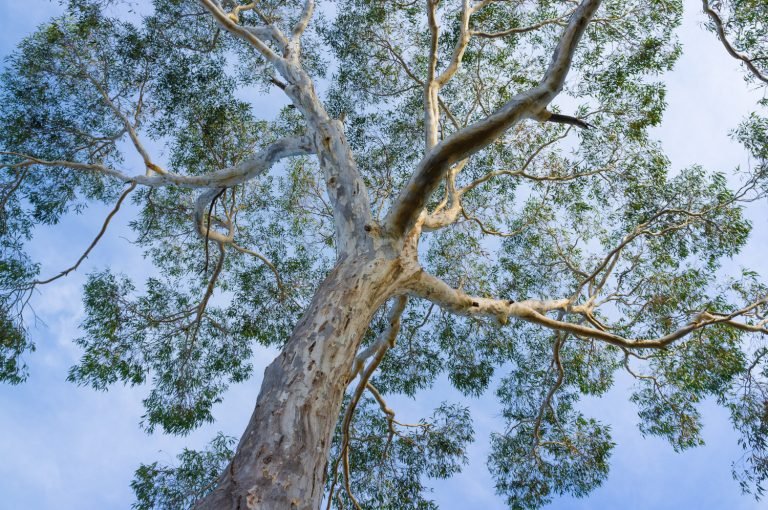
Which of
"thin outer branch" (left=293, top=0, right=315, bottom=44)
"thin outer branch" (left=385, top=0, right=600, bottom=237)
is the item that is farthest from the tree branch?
"thin outer branch" (left=293, top=0, right=315, bottom=44)

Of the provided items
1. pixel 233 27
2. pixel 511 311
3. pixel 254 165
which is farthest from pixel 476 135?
pixel 233 27

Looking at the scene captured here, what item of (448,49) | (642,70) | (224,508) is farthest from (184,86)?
(224,508)

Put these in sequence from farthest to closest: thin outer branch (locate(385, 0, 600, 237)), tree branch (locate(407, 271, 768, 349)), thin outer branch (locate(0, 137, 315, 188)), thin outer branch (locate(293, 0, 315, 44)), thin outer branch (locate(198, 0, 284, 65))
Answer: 1. thin outer branch (locate(293, 0, 315, 44))
2. thin outer branch (locate(198, 0, 284, 65))
3. thin outer branch (locate(0, 137, 315, 188))
4. tree branch (locate(407, 271, 768, 349))
5. thin outer branch (locate(385, 0, 600, 237))

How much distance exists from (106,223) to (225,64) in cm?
368

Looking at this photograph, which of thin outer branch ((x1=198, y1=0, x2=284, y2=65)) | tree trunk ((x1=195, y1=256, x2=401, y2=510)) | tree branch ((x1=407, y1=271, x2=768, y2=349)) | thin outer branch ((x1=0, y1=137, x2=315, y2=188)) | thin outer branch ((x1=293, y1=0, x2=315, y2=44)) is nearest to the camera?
tree trunk ((x1=195, y1=256, x2=401, y2=510))

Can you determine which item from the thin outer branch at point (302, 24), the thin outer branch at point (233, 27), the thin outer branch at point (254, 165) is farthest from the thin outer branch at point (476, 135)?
the thin outer branch at point (302, 24)

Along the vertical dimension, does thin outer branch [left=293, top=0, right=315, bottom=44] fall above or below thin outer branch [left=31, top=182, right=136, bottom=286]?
above

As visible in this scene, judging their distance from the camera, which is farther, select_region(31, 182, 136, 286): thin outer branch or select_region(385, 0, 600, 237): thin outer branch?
select_region(31, 182, 136, 286): thin outer branch

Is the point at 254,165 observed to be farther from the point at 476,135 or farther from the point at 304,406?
the point at 304,406

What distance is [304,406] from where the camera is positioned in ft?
8.59

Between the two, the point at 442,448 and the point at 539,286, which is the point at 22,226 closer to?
the point at 442,448

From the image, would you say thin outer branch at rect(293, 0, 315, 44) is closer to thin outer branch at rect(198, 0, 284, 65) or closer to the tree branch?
thin outer branch at rect(198, 0, 284, 65)

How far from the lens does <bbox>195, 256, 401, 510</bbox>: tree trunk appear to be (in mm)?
2232

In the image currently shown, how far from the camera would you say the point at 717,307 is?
23.4 feet
